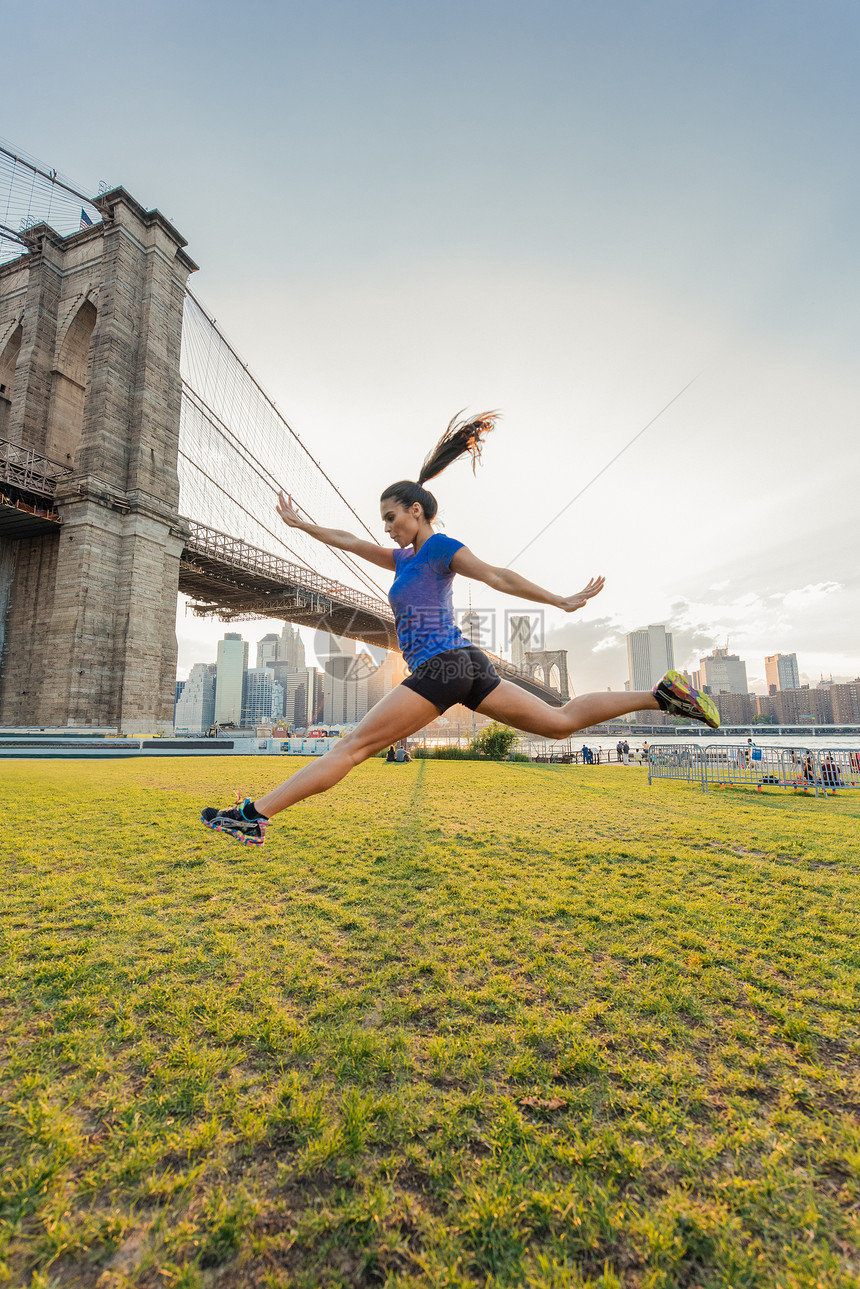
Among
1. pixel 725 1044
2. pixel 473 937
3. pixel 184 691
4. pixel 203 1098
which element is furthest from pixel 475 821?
pixel 184 691

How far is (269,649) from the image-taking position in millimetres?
106562

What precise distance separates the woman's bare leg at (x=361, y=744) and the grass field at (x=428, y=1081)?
80 centimetres

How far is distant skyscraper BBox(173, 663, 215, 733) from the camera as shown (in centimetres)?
10488

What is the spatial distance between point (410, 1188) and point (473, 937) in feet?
5.36

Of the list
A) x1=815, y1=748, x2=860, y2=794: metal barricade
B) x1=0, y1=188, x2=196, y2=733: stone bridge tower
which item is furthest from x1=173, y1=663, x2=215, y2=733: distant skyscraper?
x1=815, y1=748, x2=860, y2=794: metal barricade

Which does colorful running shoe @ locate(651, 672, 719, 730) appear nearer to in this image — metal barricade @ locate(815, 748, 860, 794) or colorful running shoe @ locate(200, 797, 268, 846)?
colorful running shoe @ locate(200, 797, 268, 846)

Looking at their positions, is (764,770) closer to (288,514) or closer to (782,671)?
(288,514)

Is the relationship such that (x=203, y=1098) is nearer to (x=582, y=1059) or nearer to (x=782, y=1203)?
(x=582, y=1059)

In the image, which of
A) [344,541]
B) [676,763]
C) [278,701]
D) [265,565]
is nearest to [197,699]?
[278,701]

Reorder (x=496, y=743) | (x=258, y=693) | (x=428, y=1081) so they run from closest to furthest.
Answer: (x=428, y=1081) < (x=496, y=743) < (x=258, y=693)

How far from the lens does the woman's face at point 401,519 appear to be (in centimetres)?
320

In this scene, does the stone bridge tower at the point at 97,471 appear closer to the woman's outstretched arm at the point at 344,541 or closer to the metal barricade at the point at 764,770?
the metal barricade at the point at 764,770

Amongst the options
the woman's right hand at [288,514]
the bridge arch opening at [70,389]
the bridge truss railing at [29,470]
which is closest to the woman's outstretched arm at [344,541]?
the woman's right hand at [288,514]

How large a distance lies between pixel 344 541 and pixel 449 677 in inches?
53.8
